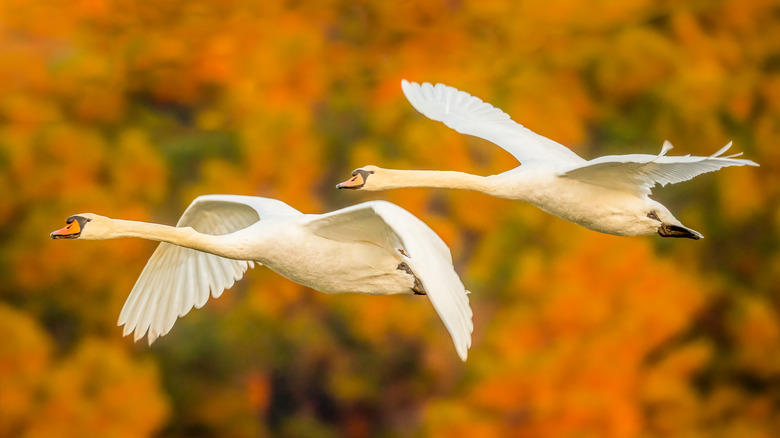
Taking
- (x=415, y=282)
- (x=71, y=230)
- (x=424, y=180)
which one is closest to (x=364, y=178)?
(x=424, y=180)

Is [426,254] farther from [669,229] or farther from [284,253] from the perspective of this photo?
[669,229]

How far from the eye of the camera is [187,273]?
6.29 meters

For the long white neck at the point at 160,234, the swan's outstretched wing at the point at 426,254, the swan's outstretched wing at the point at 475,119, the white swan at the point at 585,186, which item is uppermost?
the swan's outstretched wing at the point at 475,119

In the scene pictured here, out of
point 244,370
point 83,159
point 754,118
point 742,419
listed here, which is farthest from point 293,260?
point 754,118

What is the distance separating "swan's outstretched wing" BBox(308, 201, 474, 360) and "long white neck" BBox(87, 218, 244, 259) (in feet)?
1.57

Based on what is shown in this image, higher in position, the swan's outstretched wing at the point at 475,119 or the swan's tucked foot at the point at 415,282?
the swan's outstretched wing at the point at 475,119

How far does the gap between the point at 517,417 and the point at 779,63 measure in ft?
20.0

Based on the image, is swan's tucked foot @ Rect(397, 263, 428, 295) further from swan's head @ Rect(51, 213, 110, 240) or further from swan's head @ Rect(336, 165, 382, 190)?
swan's head @ Rect(51, 213, 110, 240)

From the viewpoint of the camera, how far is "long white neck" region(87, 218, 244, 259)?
542 centimetres

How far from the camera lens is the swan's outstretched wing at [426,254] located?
409cm

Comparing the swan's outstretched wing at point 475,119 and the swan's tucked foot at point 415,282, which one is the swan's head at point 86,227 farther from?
the swan's outstretched wing at point 475,119

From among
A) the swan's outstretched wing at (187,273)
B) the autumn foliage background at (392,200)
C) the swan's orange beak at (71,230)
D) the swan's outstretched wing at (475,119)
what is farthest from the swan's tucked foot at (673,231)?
the autumn foliage background at (392,200)

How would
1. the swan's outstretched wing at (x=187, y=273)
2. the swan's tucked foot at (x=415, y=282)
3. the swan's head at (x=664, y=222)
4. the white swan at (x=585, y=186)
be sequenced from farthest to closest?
the swan's outstretched wing at (x=187, y=273) < the swan's head at (x=664, y=222) < the white swan at (x=585, y=186) < the swan's tucked foot at (x=415, y=282)

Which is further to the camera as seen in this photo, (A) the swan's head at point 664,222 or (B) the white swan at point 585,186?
(A) the swan's head at point 664,222
